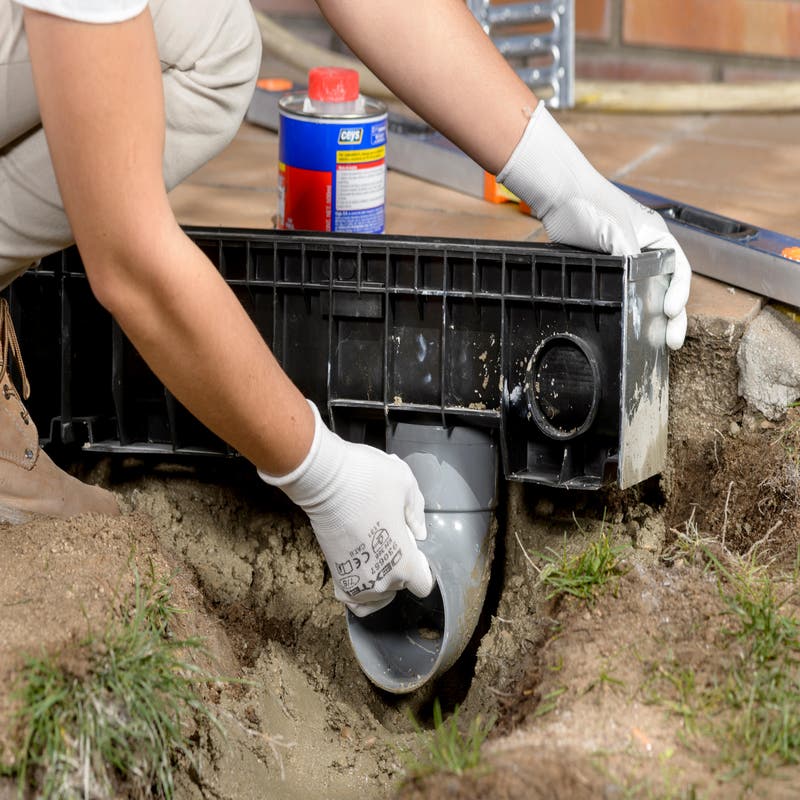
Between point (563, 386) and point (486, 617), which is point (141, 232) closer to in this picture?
point (563, 386)

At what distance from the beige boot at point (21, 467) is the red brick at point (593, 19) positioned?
76.9 inches

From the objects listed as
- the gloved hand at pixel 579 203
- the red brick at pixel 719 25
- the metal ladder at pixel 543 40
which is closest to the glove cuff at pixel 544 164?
the gloved hand at pixel 579 203

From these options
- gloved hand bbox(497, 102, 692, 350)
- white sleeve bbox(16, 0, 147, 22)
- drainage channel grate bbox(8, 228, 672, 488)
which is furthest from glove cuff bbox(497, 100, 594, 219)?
white sleeve bbox(16, 0, 147, 22)

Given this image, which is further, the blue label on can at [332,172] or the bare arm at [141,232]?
the blue label on can at [332,172]

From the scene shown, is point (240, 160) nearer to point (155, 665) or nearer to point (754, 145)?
point (754, 145)

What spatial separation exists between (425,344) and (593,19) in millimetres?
1707

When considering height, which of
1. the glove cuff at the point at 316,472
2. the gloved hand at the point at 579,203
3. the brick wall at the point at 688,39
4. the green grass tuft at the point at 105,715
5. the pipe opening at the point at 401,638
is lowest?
the pipe opening at the point at 401,638

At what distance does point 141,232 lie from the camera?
106cm

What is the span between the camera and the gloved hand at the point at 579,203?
1.60m

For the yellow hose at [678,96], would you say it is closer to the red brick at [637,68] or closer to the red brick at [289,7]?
the red brick at [637,68]

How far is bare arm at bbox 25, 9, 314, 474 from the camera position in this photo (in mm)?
995

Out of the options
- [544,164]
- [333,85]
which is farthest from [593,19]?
[544,164]

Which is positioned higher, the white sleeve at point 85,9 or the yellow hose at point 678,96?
the white sleeve at point 85,9

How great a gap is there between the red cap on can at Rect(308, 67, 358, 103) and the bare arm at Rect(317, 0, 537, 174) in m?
0.19
